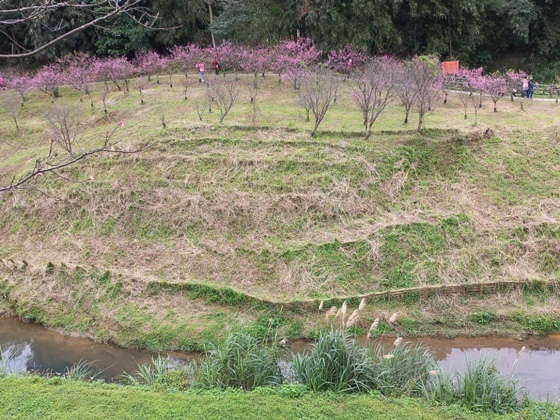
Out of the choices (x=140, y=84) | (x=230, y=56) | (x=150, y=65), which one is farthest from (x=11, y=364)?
(x=230, y=56)

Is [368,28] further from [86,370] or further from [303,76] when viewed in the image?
[86,370]

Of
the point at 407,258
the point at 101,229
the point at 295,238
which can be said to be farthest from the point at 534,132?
the point at 101,229

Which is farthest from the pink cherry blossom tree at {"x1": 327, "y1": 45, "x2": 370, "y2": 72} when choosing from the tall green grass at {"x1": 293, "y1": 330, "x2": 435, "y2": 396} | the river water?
the tall green grass at {"x1": 293, "y1": 330, "x2": 435, "y2": 396}

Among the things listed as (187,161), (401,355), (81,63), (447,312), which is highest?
(81,63)

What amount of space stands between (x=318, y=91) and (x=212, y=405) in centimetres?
1273

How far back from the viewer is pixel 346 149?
1648cm

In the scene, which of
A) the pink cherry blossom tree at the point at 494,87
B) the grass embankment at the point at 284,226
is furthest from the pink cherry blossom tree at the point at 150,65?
the pink cherry blossom tree at the point at 494,87

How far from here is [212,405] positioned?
25.7 feet

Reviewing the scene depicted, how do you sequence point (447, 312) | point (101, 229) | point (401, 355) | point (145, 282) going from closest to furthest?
point (401, 355), point (447, 312), point (145, 282), point (101, 229)

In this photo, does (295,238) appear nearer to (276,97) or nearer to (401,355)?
(401,355)

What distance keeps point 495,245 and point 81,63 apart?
76.3 ft

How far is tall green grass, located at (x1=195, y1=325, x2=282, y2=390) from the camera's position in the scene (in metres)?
8.49

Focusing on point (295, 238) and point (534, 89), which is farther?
point (534, 89)

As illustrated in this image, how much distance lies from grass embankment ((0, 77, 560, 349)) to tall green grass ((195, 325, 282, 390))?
271 cm
